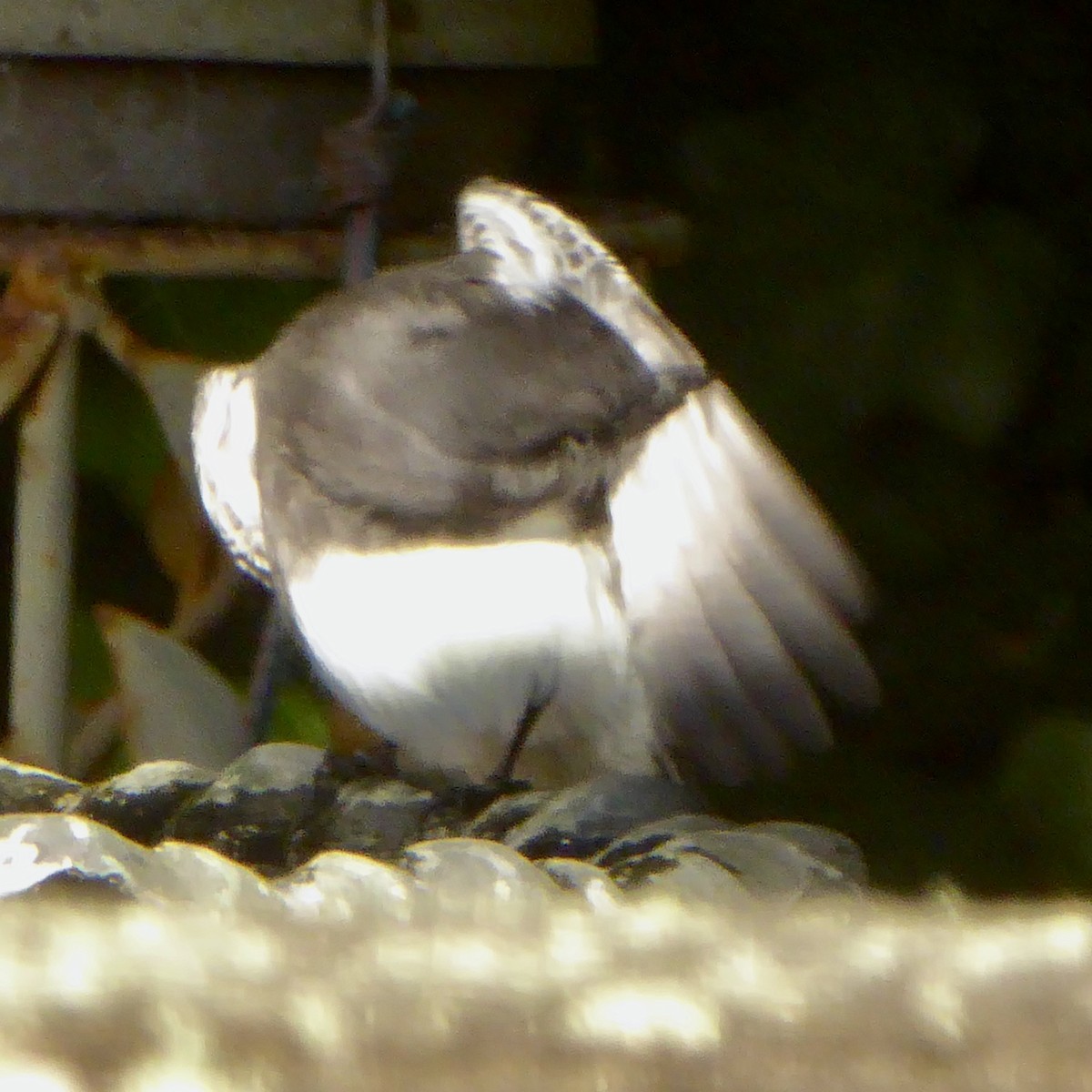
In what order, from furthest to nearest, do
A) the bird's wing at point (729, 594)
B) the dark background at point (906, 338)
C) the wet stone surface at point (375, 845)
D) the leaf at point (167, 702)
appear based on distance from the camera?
the dark background at point (906, 338)
the leaf at point (167, 702)
the bird's wing at point (729, 594)
the wet stone surface at point (375, 845)

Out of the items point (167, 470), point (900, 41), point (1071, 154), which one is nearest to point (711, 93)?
point (900, 41)

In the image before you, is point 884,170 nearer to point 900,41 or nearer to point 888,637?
point 900,41

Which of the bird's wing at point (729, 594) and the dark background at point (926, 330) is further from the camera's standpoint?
the dark background at point (926, 330)

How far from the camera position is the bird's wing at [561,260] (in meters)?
1.23

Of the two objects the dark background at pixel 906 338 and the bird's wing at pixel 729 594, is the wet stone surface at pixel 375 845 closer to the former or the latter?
the bird's wing at pixel 729 594

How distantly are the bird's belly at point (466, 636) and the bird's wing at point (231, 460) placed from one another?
149 mm

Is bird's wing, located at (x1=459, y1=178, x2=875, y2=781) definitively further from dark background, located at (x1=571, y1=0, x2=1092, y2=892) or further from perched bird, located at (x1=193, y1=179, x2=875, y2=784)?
dark background, located at (x1=571, y1=0, x2=1092, y2=892)

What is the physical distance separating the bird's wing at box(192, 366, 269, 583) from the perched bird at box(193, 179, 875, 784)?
66mm

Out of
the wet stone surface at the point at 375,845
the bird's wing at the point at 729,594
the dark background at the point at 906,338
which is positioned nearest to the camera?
the wet stone surface at the point at 375,845

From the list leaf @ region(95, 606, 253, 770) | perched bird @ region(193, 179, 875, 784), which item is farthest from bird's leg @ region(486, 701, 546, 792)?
leaf @ region(95, 606, 253, 770)

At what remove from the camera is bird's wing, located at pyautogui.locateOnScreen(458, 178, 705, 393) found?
123cm

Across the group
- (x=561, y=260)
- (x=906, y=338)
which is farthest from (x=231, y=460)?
(x=906, y=338)

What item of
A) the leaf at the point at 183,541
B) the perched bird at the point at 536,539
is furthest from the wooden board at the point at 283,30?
the leaf at the point at 183,541

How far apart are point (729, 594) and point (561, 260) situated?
37 centimetres
